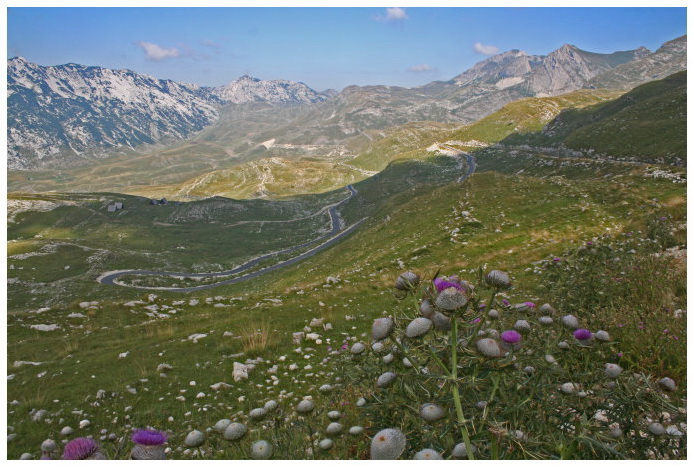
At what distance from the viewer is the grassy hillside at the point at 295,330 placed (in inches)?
228

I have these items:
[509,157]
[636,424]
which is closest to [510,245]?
[636,424]

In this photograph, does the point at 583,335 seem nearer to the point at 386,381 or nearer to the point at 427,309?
the point at 427,309

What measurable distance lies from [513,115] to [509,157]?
244 feet

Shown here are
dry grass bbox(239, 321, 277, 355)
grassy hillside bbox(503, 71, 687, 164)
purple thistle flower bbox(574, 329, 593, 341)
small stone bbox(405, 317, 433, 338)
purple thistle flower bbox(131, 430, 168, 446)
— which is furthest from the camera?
grassy hillside bbox(503, 71, 687, 164)

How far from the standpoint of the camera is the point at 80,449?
2844mm

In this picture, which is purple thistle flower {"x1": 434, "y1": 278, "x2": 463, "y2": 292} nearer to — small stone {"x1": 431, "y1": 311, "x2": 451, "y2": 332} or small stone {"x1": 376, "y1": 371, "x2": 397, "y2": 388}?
small stone {"x1": 431, "y1": 311, "x2": 451, "y2": 332}

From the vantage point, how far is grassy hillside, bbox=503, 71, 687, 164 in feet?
215

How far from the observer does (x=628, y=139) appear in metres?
77.2

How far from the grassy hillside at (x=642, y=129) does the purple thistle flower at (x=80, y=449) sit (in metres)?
79.5

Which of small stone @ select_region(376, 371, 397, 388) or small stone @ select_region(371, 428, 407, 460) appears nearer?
small stone @ select_region(371, 428, 407, 460)

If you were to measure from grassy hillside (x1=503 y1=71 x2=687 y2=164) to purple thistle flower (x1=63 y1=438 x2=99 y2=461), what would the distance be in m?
79.5

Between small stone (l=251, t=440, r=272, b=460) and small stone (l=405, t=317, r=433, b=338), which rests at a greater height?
small stone (l=405, t=317, r=433, b=338)

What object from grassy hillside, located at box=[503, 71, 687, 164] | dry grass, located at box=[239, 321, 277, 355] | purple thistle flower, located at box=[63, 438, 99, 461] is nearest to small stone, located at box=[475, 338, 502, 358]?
purple thistle flower, located at box=[63, 438, 99, 461]

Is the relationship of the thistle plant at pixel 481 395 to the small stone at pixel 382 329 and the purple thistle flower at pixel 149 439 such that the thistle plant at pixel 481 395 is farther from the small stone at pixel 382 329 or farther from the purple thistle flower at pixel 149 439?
the purple thistle flower at pixel 149 439
